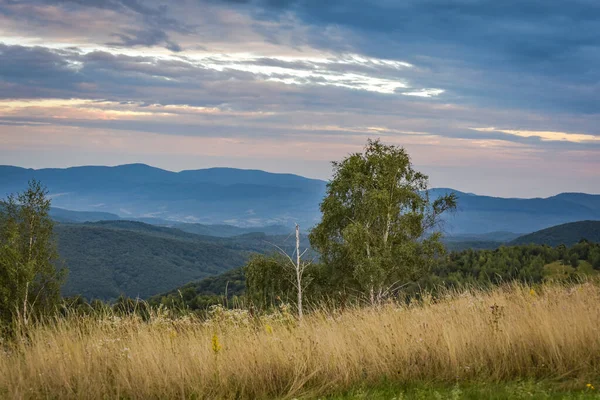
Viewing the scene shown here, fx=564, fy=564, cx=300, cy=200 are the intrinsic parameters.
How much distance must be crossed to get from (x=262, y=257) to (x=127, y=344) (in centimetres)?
2679

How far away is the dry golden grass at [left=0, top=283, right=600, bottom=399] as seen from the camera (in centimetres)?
775

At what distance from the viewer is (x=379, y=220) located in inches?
1387

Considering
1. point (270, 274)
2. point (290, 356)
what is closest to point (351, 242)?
point (270, 274)

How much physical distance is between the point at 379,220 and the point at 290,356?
1081 inches

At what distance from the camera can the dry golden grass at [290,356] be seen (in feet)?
25.4

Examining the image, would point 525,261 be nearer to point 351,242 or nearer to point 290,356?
point 351,242

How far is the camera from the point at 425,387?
25.1ft

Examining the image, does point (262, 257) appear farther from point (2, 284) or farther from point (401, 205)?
point (2, 284)

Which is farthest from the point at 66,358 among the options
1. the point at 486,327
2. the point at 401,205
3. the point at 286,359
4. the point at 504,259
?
the point at 504,259

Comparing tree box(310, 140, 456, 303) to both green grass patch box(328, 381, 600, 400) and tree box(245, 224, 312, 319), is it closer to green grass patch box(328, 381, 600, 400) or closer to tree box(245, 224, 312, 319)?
tree box(245, 224, 312, 319)

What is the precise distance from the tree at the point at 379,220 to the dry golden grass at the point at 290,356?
936 inches

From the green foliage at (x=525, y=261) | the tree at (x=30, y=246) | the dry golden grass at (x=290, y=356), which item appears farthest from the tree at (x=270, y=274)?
the green foliage at (x=525, y=261)

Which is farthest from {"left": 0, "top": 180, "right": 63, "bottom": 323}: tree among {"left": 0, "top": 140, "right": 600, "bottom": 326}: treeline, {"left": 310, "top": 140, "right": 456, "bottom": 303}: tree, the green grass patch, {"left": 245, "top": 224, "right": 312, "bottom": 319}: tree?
the green grass patch

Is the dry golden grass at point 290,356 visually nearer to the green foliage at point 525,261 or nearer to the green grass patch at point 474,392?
the green grass patch at point 474,392
